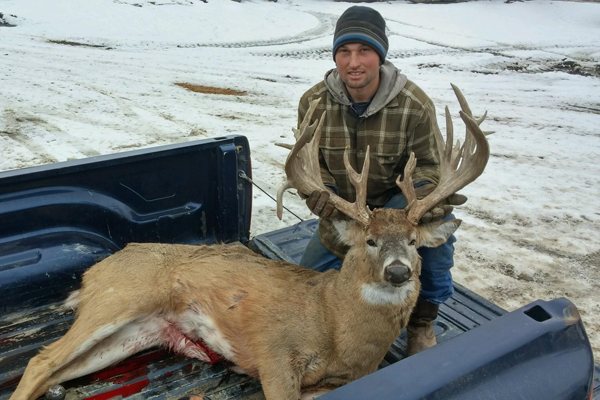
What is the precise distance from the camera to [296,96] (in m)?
10.8

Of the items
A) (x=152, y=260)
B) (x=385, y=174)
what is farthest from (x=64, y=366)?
(x=385, y=174)

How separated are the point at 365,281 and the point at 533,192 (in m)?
4.43

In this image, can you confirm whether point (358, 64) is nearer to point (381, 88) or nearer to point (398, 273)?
point (381, 88)

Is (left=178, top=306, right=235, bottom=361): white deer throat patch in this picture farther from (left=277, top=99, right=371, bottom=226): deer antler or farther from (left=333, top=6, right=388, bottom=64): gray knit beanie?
(left=333, top=6, right=388, bottom=64): gray knit beanie

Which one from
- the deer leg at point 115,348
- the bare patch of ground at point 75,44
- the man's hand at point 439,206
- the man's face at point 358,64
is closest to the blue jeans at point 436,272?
the man's hand at point 439,206

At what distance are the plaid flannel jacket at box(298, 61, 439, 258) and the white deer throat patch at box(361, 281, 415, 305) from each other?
557 mm

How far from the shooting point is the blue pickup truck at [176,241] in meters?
1.91

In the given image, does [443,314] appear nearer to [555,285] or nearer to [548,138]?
[555,285]

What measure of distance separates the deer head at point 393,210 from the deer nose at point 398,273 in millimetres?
29

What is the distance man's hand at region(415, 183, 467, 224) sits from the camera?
2971 mm

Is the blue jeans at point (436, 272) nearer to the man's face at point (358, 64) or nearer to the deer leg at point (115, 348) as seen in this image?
the man's face at point (358, 64)

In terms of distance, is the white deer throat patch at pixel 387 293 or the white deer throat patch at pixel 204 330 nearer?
the white deer throat patch at pixel 387 293

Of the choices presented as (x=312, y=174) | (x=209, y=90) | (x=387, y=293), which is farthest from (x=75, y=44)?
(x=387, y=293)

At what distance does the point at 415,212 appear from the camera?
2979 millimetres
